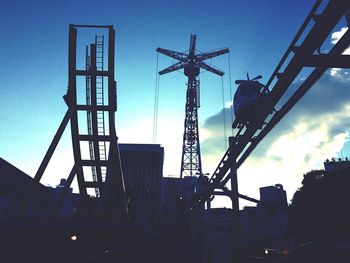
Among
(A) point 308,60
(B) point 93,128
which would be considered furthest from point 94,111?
(A) point 308,60

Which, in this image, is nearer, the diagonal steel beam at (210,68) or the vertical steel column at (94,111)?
the vertical steel column at (94,111)

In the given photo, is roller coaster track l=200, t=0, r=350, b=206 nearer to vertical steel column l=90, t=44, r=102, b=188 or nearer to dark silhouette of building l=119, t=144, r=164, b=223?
vertical steel column l=90, t=44, r=102, b=188

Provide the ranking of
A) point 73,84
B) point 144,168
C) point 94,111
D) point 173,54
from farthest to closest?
point 173,54, point 144,168, point 94,111, point 73,84

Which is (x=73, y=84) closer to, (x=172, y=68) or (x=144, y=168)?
(x=144, y=168)

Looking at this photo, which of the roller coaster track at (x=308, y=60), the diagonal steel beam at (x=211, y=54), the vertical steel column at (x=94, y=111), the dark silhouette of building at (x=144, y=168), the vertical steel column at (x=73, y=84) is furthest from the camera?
the diagonal steel beam at (x=211, y=54)

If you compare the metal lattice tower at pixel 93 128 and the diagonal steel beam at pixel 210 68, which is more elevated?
the diagonal steel beam at pixel 210 68


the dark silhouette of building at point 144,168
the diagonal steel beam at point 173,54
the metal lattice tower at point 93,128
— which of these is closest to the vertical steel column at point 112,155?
the metal lattice tower at point 93,128

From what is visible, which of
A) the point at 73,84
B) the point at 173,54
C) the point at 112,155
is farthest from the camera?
the point at 173,54

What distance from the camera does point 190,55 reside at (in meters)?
42.5

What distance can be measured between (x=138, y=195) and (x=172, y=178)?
700 cm

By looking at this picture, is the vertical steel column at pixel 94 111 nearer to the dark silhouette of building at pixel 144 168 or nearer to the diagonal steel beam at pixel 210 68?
the dark silhouette of building at pixel 144 168

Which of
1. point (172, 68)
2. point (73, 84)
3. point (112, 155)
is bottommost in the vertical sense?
point (112, 155)

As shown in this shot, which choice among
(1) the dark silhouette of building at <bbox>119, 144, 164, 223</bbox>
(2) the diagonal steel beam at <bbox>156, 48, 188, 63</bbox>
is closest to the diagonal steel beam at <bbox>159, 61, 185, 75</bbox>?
(2) the diagonal steel beam at <bbox>156, 48, 188, 63</bbox>

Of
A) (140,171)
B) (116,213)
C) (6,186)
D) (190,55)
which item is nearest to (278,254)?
(116,213)
